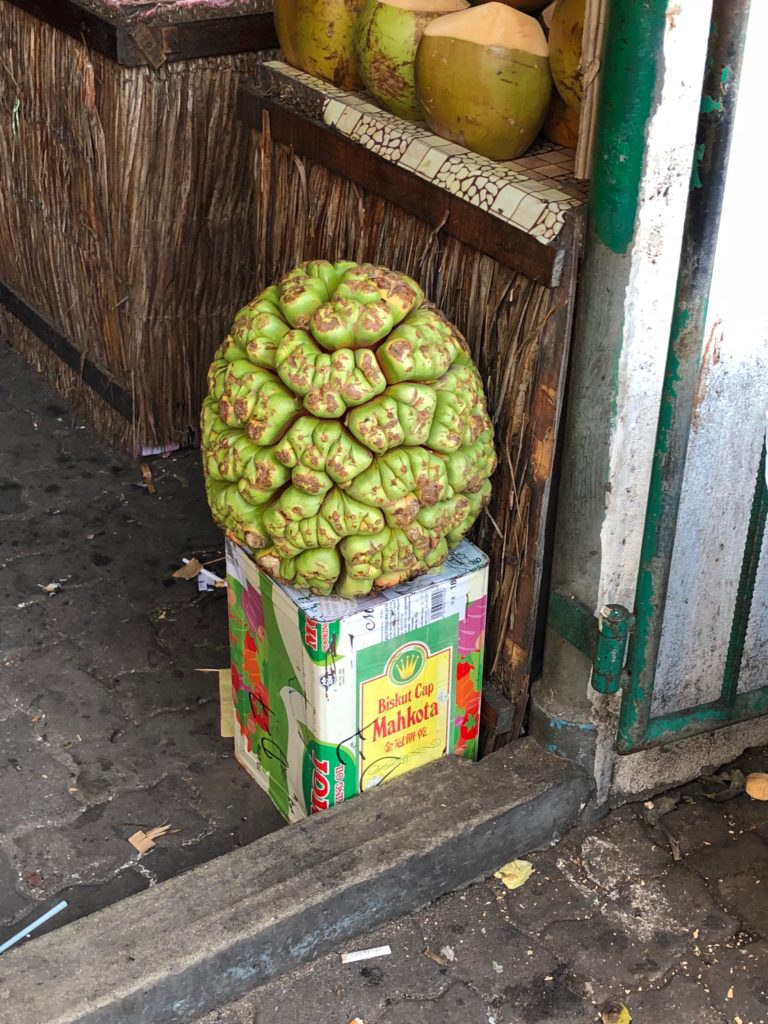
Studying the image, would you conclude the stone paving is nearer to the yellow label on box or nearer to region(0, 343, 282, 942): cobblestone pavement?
region(0, 343, 282, 942): cobblestone pavement

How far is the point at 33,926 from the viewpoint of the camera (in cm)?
268

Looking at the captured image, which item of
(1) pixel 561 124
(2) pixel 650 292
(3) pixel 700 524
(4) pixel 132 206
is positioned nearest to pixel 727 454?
(3) pixel 700 524

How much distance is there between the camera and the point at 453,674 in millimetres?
2836

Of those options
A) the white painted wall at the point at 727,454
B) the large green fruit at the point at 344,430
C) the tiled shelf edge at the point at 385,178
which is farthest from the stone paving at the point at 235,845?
the tiled shelf edge at the point at 385,178

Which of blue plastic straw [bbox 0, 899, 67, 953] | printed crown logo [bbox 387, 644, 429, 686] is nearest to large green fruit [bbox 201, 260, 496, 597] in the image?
printed crown logo [bbox 387, 644, 429, 686]

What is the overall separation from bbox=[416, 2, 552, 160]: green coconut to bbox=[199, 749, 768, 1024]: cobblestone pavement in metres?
1.59

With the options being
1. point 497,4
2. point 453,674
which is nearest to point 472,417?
point 453,674

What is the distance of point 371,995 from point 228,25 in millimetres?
2724

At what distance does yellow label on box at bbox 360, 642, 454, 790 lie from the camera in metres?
2.71

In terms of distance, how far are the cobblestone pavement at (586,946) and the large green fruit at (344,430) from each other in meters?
0.79

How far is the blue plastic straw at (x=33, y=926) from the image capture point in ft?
8.64

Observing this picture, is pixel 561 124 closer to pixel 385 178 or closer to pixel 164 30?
pixel 385 178

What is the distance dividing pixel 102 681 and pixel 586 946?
4.70ft

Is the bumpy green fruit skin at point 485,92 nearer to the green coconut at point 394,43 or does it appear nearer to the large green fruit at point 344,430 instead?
the green coconut at point 394,43
